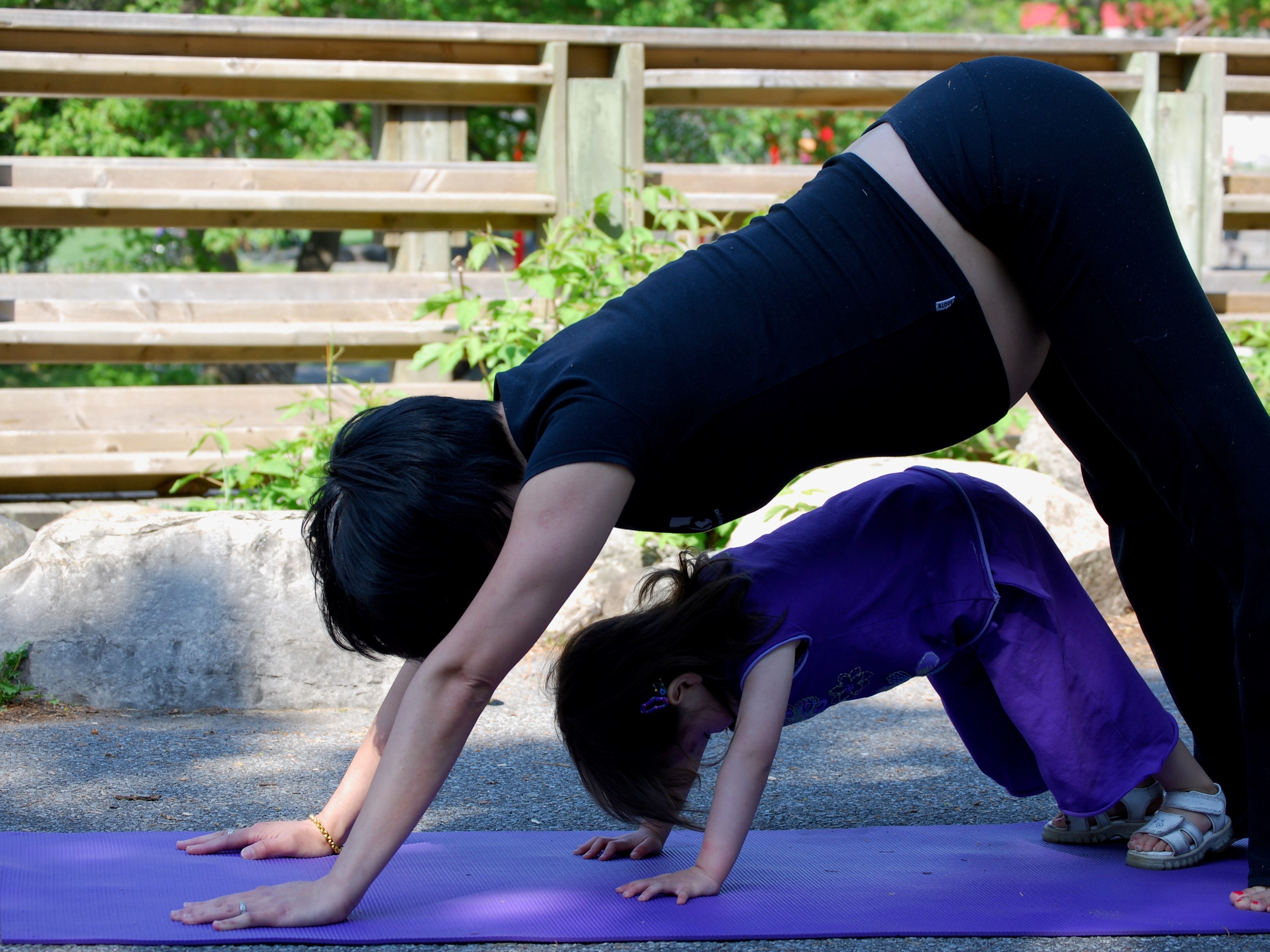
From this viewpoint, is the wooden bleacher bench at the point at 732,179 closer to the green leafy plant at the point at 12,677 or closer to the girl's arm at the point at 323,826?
the green leafy plant at the point at 12,677

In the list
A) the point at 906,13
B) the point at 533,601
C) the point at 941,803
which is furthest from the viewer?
the point at 906,13

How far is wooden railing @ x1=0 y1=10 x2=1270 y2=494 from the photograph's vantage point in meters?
5.02

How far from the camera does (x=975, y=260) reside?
1.81m

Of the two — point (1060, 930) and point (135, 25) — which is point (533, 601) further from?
point (135, 25)

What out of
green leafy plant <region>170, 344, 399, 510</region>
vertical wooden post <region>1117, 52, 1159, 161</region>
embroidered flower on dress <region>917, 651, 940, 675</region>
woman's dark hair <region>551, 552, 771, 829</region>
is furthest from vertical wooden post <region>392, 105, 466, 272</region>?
embroidered flower on dress <region>917, 651, 940, 675</region>

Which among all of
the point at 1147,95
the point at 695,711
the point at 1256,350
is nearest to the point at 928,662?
the point at 695,711

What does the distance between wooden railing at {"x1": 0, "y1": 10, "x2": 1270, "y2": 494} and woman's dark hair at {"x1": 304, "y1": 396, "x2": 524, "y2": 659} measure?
3238 millimetres

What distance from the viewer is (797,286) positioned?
1.77 meters

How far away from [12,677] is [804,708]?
237 centimetres

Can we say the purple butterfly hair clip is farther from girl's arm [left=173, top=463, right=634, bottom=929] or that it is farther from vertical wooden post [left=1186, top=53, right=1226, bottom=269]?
vertical wooden post [left=1186, top=53, right=1226, bottom=269]

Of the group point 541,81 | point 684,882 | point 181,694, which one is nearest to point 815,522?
point 684,882

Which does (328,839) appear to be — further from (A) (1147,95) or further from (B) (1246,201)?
(B) (1246,201)

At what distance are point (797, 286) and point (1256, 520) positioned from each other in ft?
2.71

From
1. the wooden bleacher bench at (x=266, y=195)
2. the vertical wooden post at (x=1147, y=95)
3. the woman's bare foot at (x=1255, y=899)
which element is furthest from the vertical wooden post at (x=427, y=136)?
the woman's bare foot at (x=1255, y=899)
